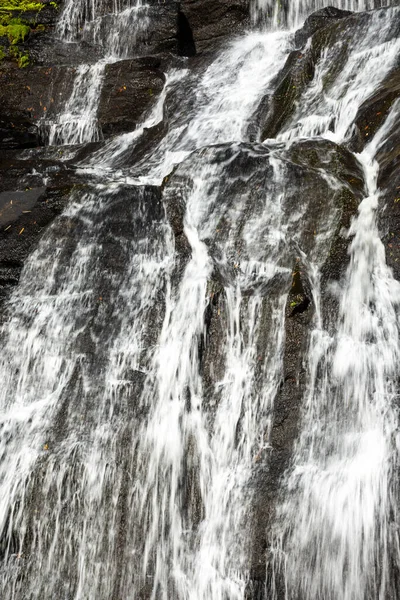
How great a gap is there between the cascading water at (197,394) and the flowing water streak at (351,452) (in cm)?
1

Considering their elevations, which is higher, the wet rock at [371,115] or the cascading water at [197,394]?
the wet rock at [371,115]

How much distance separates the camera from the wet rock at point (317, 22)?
11.1m

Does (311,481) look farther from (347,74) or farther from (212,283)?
(347,74)

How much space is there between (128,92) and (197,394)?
7814 millimetres

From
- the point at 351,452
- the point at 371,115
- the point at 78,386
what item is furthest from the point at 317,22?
the point at 351,452

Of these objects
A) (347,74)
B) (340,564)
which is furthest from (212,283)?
(347,74)

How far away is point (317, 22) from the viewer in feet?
37.0

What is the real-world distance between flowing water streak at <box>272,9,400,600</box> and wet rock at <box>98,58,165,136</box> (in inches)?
251

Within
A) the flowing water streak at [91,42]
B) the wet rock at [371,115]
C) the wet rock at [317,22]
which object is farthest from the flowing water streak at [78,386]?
the wet rock at [317,22]

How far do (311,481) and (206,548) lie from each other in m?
1.03

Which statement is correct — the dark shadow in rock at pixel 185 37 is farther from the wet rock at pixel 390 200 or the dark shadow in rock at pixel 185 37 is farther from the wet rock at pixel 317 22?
the wet rock at pixel 390 200

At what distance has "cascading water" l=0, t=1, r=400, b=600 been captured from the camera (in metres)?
5.04

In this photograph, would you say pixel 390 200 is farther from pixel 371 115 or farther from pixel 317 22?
pixel 317 22

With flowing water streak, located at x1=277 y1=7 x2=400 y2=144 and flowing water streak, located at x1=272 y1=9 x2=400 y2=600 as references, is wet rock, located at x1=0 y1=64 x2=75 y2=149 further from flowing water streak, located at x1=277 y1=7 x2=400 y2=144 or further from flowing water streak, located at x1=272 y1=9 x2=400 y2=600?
flowing water streak, located at x1=272 y1=9 x2=400 y2=600
